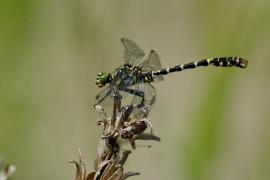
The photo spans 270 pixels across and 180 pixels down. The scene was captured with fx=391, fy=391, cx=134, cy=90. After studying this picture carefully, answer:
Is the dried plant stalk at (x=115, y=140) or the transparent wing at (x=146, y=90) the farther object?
the transparent wing at (x=146, y=90)

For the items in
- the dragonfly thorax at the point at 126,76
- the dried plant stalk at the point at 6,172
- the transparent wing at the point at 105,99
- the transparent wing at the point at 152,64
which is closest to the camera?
the dried plant stalk at the point at 6,172

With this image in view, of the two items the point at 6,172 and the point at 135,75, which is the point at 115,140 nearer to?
the point at 6,172

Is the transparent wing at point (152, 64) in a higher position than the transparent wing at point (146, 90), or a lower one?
higher

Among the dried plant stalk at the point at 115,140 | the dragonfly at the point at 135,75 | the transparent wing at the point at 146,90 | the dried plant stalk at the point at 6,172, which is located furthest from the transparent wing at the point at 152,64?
the dried plant stalk at the point at 6,172

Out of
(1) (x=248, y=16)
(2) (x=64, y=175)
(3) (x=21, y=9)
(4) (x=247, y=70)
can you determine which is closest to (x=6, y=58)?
(3) (x=21, y=9)

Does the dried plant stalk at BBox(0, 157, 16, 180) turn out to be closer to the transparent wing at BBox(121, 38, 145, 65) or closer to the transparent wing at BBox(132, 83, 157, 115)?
the transparent wing at BBox(132, 83, 157, 115)

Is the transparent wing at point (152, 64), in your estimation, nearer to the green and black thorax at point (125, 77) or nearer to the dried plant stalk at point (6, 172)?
the green and black thorax at point (125, 77)

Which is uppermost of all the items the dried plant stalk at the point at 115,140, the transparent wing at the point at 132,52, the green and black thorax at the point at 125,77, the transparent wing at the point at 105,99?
the transparent wing at the point at 132,52

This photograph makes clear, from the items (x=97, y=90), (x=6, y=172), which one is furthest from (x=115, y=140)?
(x=97, y=90)
